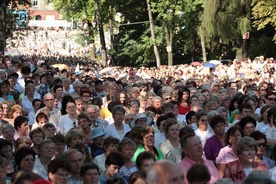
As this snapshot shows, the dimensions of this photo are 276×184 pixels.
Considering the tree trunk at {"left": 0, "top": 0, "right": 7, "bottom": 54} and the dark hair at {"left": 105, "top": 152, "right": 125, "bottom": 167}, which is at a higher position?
the tree trunk at {"left": 0, "top": 0, "right": 7, "bottom": 54}

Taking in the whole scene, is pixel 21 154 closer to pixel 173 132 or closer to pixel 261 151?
pixel 173 132

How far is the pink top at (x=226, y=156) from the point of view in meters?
10.4

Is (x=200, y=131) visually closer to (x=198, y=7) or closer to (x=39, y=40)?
(x=198, y=7)

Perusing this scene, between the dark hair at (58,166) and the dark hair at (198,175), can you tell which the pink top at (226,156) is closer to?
the dark hair at (58,166)

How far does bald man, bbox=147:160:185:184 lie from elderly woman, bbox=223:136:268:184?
4.28 m

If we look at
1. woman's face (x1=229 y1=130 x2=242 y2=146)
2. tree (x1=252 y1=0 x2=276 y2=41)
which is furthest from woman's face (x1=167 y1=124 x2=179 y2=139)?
tree (x1=252 y1=0 x2=276 y2=41)

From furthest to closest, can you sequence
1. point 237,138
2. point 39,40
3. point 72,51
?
point 39,40 → point 72,51 → point 237,138

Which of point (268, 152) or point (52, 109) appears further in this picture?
point (52, 109)

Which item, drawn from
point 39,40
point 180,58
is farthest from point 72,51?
point 180,58

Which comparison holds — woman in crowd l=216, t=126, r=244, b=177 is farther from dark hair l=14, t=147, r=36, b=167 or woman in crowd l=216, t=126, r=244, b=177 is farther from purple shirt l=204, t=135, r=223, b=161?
dark hair l=14, t=147, r=36, b=167

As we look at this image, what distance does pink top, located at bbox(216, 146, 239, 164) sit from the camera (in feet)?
34.0

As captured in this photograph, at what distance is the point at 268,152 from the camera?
12016mm

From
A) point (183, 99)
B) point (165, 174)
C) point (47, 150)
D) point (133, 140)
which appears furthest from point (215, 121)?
point (165, 174)

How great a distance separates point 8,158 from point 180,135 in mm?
2524
